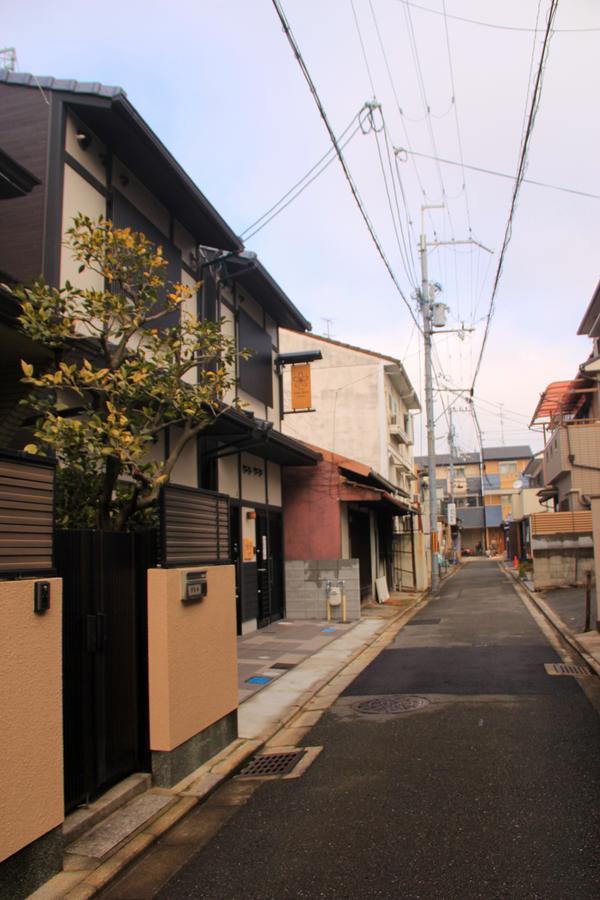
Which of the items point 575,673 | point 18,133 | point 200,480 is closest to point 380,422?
point 200,480

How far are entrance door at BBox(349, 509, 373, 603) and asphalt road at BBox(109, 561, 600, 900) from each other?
11.1 metres

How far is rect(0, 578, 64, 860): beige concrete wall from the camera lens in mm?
3402

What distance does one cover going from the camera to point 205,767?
18.6ft

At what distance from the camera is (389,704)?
788cm

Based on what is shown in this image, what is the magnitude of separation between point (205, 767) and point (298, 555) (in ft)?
37.1

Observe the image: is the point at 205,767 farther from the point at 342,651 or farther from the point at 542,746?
the point at 342,651

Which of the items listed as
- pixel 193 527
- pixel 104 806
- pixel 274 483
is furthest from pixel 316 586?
pixel 104 806

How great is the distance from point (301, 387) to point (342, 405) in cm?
985

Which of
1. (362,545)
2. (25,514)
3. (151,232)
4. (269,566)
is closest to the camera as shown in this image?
(25,514)

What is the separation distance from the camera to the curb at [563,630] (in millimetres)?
9908

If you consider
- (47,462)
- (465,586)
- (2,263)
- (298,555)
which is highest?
(2,263)

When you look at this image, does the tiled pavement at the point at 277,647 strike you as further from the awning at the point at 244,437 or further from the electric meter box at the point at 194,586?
the awning at the point at 244,437

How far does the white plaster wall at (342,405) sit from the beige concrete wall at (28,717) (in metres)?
22.3

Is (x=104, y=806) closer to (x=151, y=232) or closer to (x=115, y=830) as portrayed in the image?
(x=115, y=830)
